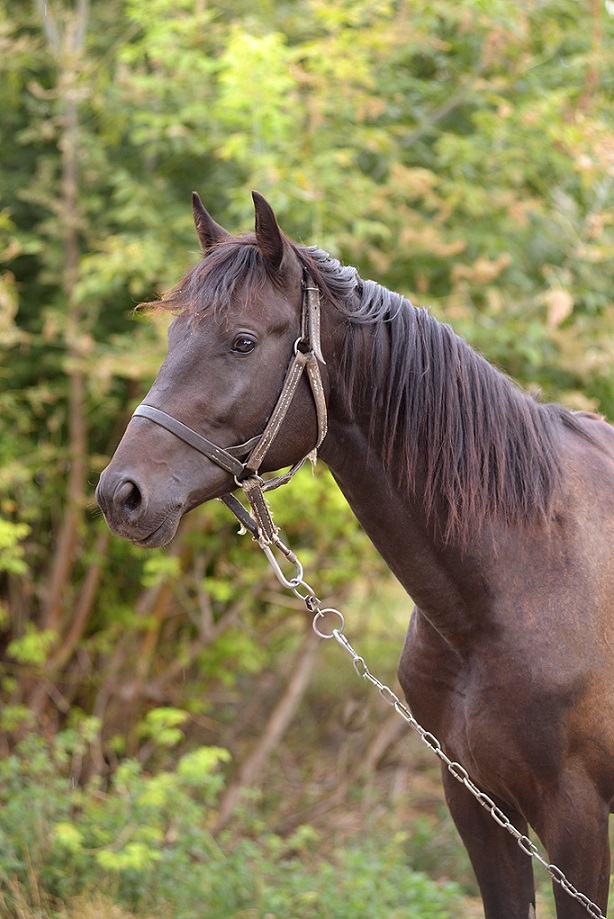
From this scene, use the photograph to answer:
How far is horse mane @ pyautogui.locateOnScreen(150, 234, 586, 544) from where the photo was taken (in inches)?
89.5

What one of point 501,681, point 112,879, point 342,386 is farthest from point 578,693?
point 112,879

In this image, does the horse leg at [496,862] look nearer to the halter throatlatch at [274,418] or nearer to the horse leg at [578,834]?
the horse leg at [578,834]

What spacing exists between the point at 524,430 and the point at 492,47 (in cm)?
352

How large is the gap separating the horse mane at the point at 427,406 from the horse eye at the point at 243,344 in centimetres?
21

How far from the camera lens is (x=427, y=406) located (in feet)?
7.49

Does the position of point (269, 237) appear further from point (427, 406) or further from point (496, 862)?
point (496, 862)

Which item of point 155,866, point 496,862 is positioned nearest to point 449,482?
point 496,862

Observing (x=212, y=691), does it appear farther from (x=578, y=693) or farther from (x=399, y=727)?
(x=578, y=693)

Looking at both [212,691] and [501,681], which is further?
[212,691]

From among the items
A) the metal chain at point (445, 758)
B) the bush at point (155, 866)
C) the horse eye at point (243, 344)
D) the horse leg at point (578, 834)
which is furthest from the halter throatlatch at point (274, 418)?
the bush at point (155, 866)

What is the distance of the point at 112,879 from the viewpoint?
4.08 meters

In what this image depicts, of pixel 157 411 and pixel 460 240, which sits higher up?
pixel 157 411

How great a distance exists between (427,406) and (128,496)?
0.78 meters

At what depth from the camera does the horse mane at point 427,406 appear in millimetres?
2273
